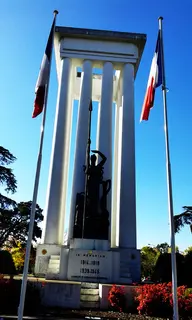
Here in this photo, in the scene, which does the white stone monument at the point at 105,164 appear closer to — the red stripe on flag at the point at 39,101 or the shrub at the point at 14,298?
the shrub at the point at 14,298

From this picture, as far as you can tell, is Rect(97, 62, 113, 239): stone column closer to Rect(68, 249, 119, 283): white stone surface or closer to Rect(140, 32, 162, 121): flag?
Rect(68, 249, 119, 283): white stone surface

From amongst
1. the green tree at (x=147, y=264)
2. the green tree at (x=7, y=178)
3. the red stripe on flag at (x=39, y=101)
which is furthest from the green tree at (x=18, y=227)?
the green tree at (x=147, y=264)

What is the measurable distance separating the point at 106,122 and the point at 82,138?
8.29 feet

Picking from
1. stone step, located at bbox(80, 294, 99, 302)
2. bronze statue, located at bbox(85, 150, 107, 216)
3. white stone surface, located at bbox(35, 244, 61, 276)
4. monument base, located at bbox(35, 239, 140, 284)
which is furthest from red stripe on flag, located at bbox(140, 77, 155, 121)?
white stone surface, located at bbox(35, 244, 61, 276)

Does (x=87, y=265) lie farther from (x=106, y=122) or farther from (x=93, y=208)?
(x=106, y=122)

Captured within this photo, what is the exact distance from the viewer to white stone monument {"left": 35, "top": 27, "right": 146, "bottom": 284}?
17.1m

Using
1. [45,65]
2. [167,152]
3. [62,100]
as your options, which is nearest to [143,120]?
[167,152]

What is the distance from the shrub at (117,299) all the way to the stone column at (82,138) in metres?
9.01

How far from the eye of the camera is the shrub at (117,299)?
38.8 ft

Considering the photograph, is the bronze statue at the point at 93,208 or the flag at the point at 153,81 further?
the bronze statue at the point at 93,208

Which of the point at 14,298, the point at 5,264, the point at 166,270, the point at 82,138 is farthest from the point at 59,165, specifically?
the point at 14,298

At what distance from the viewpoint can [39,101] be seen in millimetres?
12062

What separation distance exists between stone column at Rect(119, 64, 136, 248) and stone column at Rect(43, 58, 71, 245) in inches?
176

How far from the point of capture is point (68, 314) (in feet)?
33.9
